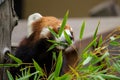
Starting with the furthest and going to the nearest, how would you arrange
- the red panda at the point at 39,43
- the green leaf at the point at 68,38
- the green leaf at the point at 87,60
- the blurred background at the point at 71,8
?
1. the blurred background at the point at 71,8
2. the red panda at the point at 39,43
3. the green leaf at the point at 68,38
4. the green leaf at the point at 87,60

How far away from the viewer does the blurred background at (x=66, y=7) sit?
30.2ft

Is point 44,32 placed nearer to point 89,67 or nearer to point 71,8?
point 89,67

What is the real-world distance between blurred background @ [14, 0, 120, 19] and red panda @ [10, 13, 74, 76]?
5.75 m

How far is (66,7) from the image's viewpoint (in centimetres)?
930

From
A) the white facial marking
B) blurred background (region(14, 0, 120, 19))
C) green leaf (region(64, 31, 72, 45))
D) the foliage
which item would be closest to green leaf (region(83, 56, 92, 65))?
the foliage

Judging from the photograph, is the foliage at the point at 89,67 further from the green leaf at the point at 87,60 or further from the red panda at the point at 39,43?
the red panda at the point at 39,43

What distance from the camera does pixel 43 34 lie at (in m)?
3.34

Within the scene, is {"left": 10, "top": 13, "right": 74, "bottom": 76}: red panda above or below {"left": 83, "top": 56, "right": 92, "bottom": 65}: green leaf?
above

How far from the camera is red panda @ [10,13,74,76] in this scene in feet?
10.9

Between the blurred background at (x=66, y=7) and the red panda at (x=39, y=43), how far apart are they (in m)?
5.75

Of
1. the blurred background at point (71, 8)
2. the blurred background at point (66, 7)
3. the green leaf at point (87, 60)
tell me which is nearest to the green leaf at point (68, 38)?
the green leaf at point (87, 60)

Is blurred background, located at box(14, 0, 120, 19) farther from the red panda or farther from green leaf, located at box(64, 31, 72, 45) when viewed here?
green leaf, located at box(64, 31, 72, 45)

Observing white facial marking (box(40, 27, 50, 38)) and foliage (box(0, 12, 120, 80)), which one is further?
white facial marking (box(40, 27, 50, 38))

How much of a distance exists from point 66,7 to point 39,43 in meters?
6.00
